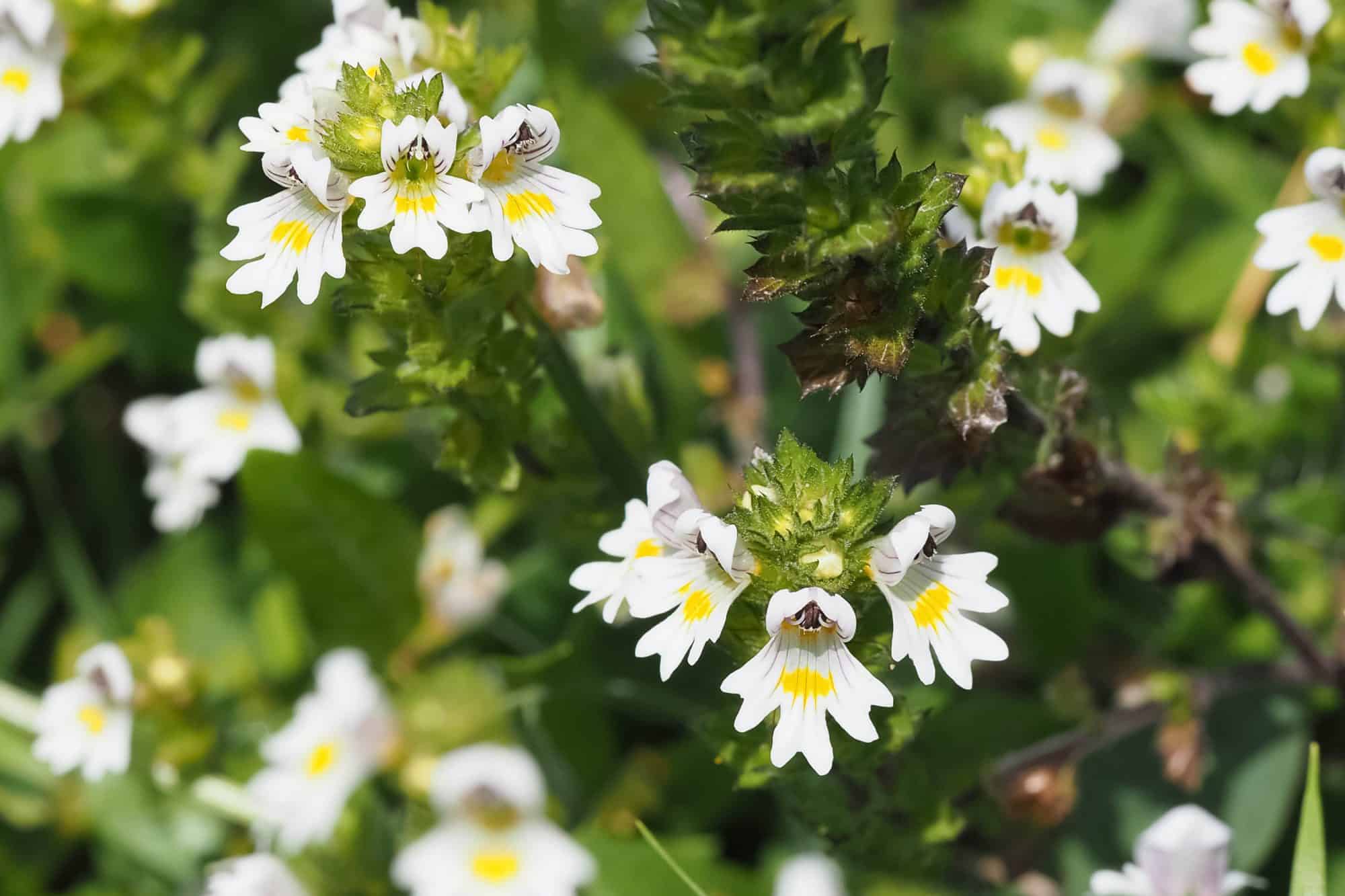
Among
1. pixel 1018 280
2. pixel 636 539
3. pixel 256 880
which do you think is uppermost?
pixel 1018 280

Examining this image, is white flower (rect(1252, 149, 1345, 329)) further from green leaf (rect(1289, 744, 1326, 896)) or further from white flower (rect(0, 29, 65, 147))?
white flower (rect(0, 29, 65, 147))

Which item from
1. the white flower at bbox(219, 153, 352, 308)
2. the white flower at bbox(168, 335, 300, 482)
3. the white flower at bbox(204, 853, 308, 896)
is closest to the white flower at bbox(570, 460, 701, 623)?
the white flower at bbox(219, 153, 352, 308)

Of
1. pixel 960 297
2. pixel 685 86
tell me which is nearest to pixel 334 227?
pixel 685 86

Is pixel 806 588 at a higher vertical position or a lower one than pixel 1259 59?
lower

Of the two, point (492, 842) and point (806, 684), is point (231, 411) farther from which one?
point (806, 684)

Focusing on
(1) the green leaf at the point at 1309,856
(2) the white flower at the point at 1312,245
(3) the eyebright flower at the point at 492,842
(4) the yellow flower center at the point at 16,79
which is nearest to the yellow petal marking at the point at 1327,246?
(2) the white flower at the point at 1312,245

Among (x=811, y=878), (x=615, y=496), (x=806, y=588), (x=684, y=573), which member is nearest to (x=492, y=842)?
(x=811, y=878)

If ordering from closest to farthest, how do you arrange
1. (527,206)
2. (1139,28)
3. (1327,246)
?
(527,206) → (1327,246) → (1139,28)

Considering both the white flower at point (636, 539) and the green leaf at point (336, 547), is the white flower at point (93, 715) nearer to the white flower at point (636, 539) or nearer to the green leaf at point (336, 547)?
the green leaf at point (336, 547)
